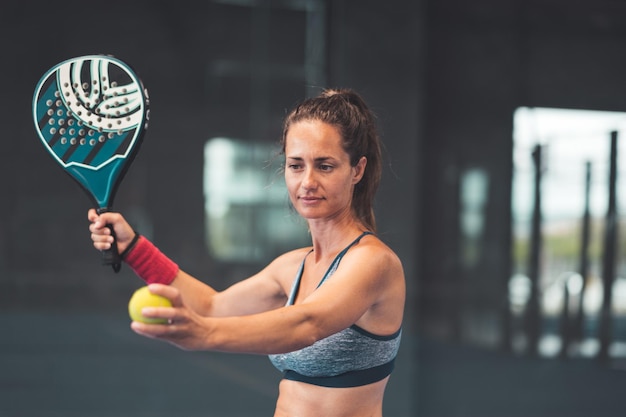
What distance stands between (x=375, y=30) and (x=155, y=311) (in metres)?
3.28

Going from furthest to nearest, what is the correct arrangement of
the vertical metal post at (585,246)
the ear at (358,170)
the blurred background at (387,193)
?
the vertical metal post at (585,246), the blurred background at (387,193), the ear at (358,170)

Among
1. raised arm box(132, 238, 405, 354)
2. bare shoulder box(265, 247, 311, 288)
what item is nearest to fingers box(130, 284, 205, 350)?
raised arm box(132, 238, 405, 354)

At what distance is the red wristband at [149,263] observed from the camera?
154 centimetres

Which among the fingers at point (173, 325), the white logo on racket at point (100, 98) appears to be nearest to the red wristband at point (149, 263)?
the white logo on racket at point (100, 98)

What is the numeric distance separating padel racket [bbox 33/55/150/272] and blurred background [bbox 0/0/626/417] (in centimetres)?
240

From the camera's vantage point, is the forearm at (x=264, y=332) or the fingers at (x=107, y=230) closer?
the forearm at (x=264, y=332)

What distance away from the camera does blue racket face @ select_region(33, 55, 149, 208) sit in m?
1.52

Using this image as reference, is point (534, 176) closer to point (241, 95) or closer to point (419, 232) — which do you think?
point (419, 232)

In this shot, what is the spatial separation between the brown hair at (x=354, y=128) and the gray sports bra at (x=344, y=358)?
0.33 feet

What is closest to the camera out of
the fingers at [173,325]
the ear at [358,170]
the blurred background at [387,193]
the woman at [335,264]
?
the fingers at [173,325]

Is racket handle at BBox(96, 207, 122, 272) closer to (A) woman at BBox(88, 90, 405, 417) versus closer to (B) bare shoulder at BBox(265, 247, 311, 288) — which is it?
(A) woman at BBox(88, 90, 405, 417)

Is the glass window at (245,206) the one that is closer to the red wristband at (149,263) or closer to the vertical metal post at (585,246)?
the vertical metal post at (585,246)

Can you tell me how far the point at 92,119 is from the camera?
1.55m

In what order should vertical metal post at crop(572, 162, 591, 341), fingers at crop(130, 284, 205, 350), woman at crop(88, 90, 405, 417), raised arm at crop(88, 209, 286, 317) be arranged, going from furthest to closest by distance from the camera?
vertical metal post at crop(572, 162, 591, 341)
raised arm at crop(88, 209, 286, 317)
woman at crop(88, 90, 405, 417)
fingers at crop(130, 284, 205, 350)
